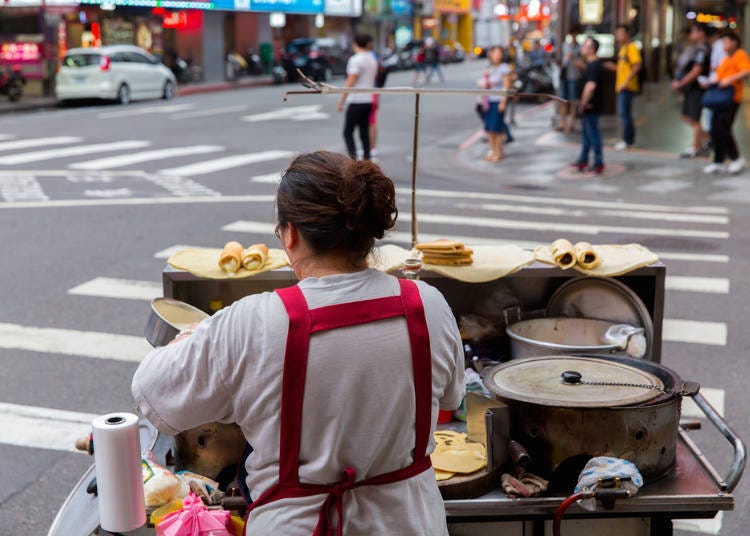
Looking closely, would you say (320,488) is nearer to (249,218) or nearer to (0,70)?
(249,218)

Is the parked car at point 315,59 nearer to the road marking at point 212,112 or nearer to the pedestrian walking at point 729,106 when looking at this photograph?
the road marking at point 212,112

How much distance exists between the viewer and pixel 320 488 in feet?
7.89

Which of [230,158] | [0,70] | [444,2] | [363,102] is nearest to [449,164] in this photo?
[363,102]

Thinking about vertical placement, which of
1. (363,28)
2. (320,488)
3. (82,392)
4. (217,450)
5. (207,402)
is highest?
(363,28)

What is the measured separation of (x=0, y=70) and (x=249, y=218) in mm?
20371

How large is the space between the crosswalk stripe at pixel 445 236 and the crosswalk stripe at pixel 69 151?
6.76 meters

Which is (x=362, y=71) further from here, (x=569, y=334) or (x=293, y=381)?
(x=293, y=381)

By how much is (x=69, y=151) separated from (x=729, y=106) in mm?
11352

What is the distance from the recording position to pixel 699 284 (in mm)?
8633

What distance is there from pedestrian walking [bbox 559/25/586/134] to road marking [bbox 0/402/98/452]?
14.0m

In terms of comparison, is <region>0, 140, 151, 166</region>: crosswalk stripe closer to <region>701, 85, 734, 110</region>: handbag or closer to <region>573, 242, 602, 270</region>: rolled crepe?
<region>701, 85, 734, 110</region>: handbag

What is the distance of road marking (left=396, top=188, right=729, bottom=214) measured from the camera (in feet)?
40.4

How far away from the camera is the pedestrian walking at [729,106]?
14.3 metres

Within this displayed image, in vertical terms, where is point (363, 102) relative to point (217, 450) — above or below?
above
